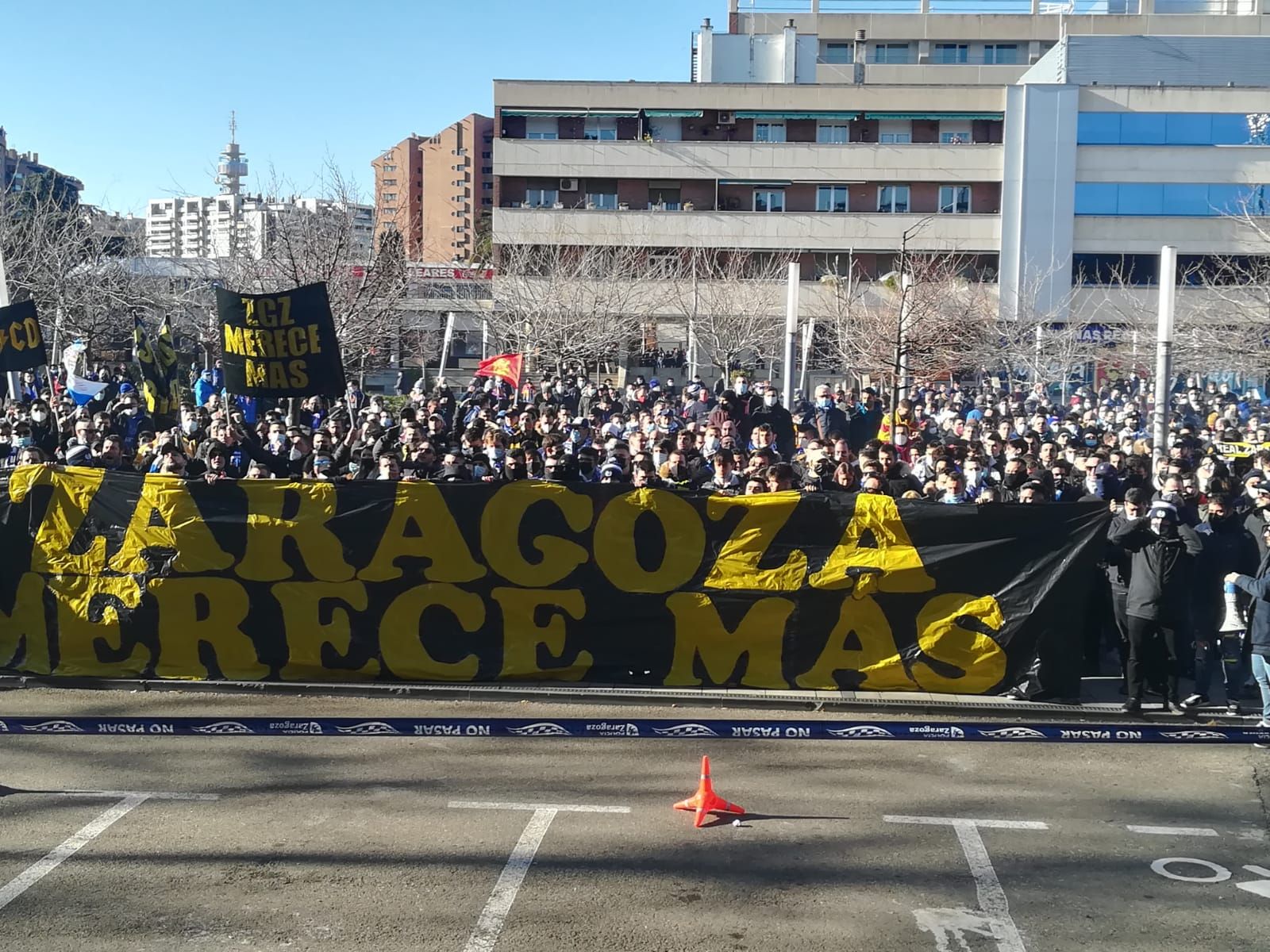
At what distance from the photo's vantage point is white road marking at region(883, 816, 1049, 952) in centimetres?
585

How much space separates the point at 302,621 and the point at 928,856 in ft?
18.5

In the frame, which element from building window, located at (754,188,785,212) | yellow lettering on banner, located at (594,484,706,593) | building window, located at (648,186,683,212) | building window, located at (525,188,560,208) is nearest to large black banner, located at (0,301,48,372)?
yellow lettering on banner, located at (594,484,706,593)

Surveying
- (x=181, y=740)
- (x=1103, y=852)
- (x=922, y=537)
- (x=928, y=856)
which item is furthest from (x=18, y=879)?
(x=922, y=537)

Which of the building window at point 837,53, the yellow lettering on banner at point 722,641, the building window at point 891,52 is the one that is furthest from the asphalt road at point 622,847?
the building window at point 891,52

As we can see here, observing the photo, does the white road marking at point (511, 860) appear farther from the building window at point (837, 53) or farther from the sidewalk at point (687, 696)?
the building window at point (837, 53)

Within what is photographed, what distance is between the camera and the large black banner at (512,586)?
33.7 feet

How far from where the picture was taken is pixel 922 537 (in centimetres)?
1026

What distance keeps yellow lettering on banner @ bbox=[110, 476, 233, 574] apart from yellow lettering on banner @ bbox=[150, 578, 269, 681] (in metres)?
0.17

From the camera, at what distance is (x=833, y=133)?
58875mm

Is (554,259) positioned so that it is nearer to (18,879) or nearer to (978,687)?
(978,687)

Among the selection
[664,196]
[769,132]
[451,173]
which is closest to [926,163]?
[769,132]

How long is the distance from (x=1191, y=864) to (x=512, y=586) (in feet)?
17.9

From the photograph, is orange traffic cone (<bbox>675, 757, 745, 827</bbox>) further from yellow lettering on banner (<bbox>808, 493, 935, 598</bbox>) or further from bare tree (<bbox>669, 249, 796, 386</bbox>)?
bare tree (<bbox>669, 249, 796, 386</bbox>)

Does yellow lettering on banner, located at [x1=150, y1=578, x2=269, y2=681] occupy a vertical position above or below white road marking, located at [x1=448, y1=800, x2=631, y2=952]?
above
